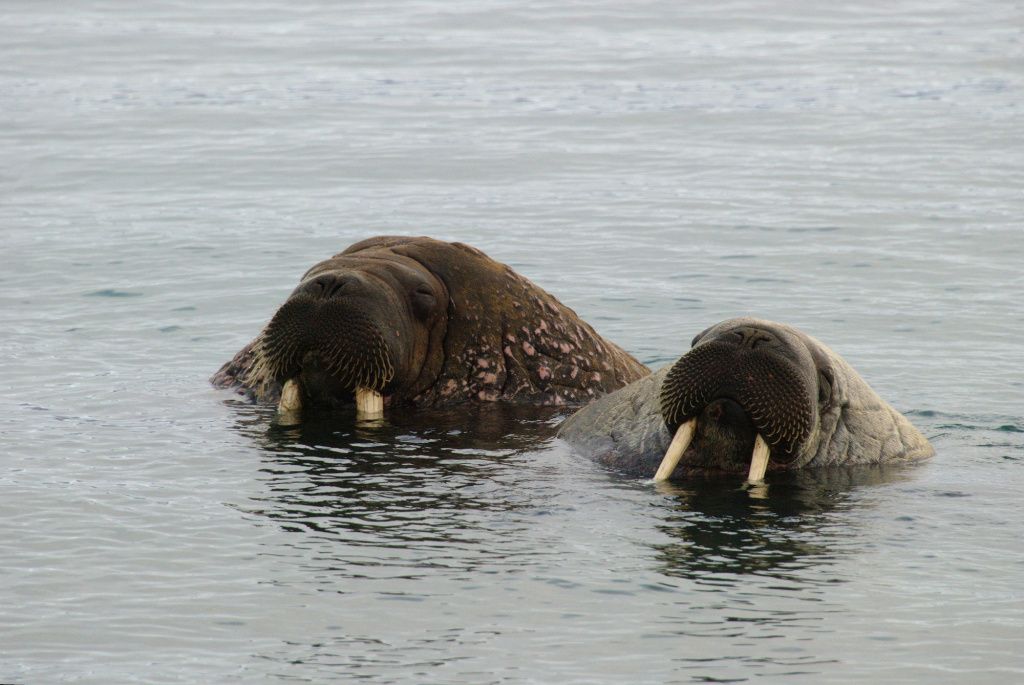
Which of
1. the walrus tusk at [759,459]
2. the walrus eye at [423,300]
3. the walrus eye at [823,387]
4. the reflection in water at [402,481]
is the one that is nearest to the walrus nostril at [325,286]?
the walrus eye at [423,300]

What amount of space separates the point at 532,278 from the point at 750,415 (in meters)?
9.17

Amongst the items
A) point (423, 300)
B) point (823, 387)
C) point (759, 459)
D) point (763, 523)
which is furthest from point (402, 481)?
point (823, 387)

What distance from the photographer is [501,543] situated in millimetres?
8484

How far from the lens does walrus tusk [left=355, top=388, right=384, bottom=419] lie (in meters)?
11.2

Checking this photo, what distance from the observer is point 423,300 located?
11141 millimetres

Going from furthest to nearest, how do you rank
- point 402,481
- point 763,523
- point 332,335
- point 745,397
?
point 332,335 → point 402,481 → point 745,397 → point 763,523

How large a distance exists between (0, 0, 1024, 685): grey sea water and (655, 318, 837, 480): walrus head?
0.80 ft

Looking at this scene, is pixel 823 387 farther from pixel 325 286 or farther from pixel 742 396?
pixel 325 286

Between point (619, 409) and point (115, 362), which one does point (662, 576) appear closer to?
point (619, 409)

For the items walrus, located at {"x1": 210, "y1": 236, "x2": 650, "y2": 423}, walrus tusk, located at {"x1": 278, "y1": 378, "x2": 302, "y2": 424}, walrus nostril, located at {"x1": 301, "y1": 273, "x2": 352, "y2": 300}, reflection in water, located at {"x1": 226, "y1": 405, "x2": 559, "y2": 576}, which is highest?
walrus nostril, located at {"x1": 301, "y1": 273, "x2": 352, "y2": 300}

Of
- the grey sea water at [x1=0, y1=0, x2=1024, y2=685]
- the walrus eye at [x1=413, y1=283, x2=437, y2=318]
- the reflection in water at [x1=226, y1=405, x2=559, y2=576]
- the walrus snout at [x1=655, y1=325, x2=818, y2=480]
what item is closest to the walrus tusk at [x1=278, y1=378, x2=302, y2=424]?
the reflection in water at [x1=226, y1=405, x2=559, y2=576]

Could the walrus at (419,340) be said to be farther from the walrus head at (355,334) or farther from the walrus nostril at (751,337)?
the walrus nostril at (751,337)

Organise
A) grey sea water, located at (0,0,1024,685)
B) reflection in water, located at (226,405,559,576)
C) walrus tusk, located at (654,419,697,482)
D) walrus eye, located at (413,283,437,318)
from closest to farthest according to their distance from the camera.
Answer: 1. grey sea water, located at (0,0,1024,685)
2. reflection in water, located at (226,405,559,576)
3. walrus tusk, located at (654,419,697,482)
4. walrus eye, located at (413,283,437,318)

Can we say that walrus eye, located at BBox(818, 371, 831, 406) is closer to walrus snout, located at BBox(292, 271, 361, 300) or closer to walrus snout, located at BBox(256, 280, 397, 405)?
walrus snout, located at BBox(256, 280, 397, 405)
